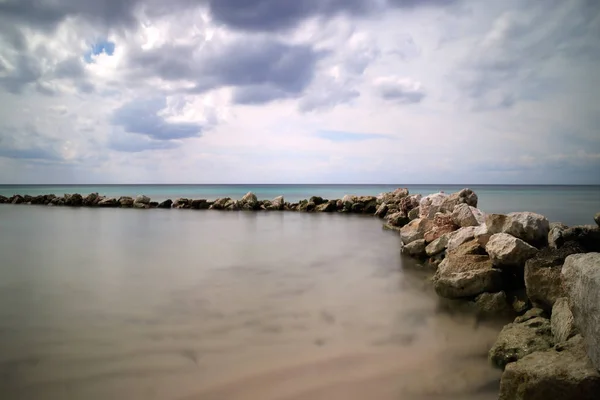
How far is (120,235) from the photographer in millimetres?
13516

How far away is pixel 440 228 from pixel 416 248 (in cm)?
77

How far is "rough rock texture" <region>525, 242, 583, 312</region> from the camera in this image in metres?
4.58

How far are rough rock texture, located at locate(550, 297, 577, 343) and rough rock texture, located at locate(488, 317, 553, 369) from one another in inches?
5.0

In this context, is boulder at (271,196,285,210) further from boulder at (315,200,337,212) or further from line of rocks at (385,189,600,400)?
line of rocks at (385,189,600,400)

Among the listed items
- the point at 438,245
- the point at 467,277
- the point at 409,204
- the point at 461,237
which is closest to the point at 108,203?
the point at 409,204

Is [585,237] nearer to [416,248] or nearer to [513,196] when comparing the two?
[416,248]

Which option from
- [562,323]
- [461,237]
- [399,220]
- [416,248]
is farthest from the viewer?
[399,220]

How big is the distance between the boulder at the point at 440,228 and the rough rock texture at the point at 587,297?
5.66m

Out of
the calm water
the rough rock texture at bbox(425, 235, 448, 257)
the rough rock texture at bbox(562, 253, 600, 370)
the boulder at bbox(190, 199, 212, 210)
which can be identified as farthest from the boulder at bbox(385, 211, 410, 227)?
the boulder at bbox(190, 199, 212, 210)

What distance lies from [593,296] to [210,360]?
3.52 meters

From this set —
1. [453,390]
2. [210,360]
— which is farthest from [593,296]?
[210,360]

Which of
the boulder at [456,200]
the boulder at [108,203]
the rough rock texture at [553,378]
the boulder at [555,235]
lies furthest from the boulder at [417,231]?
the boulder at [108,203]

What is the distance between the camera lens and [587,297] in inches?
119

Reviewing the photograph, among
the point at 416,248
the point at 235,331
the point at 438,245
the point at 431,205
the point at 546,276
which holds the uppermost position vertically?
the point at 431,205
